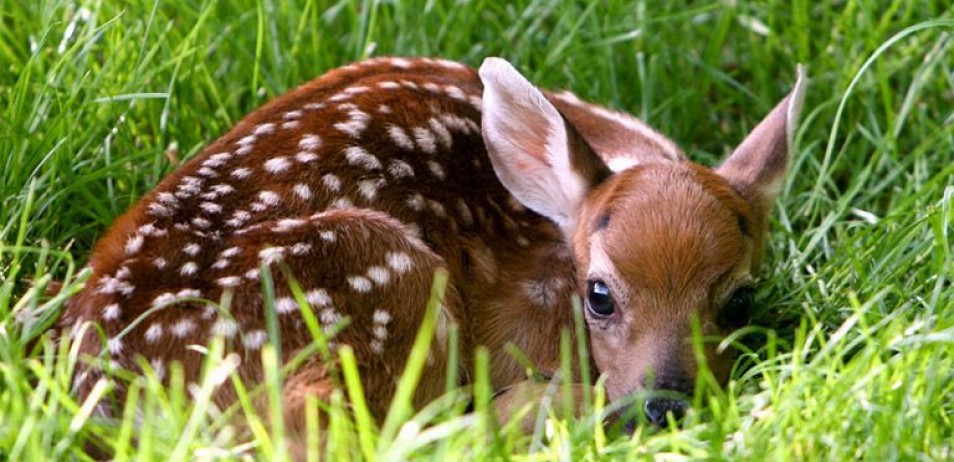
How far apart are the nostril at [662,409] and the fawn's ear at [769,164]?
33.7 inches

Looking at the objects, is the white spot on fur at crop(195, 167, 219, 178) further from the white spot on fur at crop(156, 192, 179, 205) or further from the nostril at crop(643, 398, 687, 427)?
the nostril at crop(643, 398, 687, 427)

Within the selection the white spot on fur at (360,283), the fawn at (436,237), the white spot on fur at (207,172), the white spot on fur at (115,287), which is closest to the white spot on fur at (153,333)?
the fawn at (436,237)

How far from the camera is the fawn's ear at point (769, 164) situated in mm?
4609

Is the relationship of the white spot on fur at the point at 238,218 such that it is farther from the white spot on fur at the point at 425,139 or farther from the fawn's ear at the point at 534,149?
the fawn's ear at the point at 534,149

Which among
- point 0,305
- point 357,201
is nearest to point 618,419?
point 357,201

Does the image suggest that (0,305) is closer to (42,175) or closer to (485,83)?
(42,175)

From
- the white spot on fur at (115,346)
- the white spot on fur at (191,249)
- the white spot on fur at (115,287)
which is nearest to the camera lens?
the white spot on fur at (115,346)

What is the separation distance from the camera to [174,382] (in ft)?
11.2

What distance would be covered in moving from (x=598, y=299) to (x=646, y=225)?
24 cm

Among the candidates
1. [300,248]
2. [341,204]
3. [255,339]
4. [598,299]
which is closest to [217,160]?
[341,204]

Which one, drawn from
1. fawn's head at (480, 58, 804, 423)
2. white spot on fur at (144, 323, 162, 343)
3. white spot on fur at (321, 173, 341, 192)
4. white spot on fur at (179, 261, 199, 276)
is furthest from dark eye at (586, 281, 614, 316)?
white spot on fur at (144, 323, 162, 343)

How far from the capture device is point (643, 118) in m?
5.59

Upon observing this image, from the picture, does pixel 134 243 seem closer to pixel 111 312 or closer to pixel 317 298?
pixel 111 312

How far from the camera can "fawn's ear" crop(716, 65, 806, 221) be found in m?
4.61
